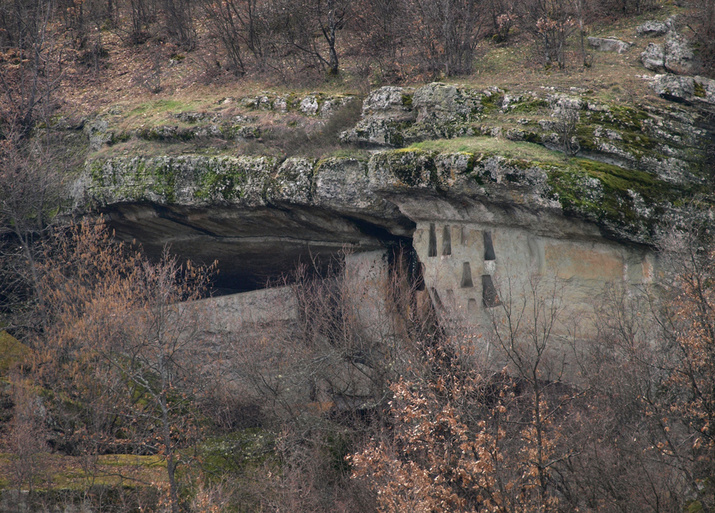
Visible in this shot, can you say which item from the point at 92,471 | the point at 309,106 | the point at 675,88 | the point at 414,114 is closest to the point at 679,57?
the point at 675,88

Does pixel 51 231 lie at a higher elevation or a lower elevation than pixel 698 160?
lower

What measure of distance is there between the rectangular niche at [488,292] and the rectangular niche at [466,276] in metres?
0.27

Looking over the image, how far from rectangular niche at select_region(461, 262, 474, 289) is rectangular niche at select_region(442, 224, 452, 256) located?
0.45 m

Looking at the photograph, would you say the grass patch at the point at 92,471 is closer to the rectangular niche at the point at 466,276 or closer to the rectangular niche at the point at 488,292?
the rectangular niche at the point at 466,276

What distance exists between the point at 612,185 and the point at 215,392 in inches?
344

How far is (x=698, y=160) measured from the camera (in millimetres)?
12711

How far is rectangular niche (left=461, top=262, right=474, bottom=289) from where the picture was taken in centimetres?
1395

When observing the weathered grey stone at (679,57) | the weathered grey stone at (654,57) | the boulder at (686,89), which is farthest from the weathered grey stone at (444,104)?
the weathered grey stone at (679,57)

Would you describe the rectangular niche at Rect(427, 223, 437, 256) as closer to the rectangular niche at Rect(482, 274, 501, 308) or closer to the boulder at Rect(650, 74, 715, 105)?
the rectangular niche at Rect(482, 274, 501, 308)

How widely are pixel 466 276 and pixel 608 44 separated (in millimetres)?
7190

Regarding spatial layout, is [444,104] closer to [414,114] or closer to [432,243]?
[414,114]

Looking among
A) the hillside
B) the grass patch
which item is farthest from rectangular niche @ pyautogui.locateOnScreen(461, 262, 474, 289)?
the grass patch

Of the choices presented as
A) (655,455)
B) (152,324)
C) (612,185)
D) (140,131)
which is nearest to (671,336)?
(655,455)

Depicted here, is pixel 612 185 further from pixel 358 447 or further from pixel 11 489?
pixel 11 489
